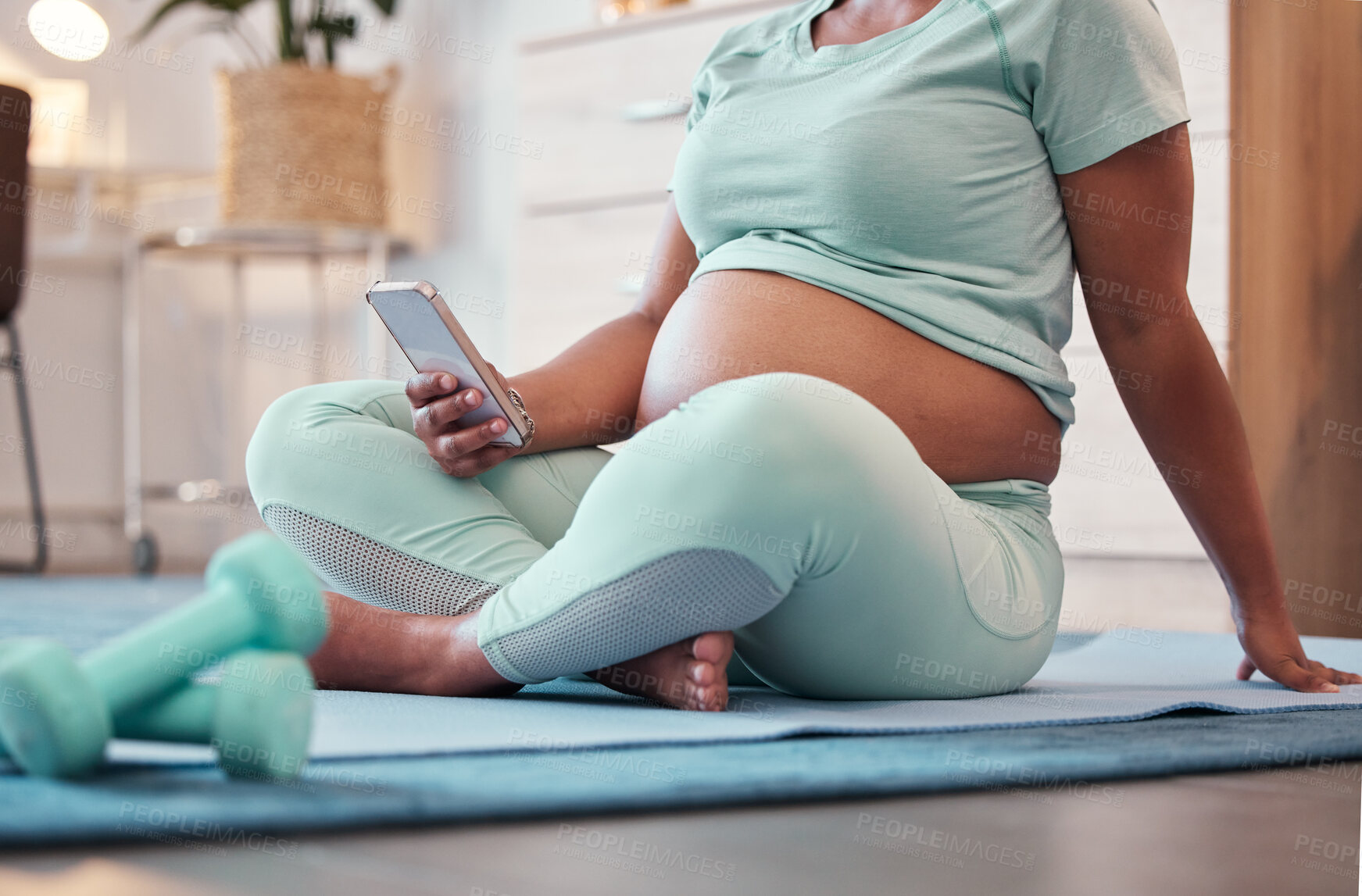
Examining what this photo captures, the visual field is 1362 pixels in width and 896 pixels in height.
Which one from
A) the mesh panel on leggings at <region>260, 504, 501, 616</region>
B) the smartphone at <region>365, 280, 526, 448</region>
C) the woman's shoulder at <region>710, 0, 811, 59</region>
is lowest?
the mesh panel on leggings at <region>260, 504, 501, 616</region>

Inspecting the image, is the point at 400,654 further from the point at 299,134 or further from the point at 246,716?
the point at 299,134

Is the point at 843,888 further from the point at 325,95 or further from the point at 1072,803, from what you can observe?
the point at 325,95

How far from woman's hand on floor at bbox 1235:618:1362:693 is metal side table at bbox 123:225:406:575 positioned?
7.62ft

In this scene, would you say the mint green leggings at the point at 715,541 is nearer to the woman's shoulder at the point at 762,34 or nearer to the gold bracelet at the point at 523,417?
the gold bracelet at the point at 523,417

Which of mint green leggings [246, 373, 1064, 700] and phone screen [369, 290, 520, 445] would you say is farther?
phone screen [369, 290, 520, 445]

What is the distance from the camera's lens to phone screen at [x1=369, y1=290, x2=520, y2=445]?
34.4 inches

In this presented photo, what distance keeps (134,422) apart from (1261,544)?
2.85 metres

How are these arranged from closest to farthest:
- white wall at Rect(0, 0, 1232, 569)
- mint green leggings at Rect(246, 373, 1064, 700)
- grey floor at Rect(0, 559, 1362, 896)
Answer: grey floor at Rect(0, 559, 1362, 896) → mint green leggings at Rect(246, 373, 1064, 700) → white wall at Rect(0, 0, 1232, 569)

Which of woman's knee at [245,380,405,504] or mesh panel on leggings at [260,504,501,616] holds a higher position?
woman's knee at [245,380,405,504]

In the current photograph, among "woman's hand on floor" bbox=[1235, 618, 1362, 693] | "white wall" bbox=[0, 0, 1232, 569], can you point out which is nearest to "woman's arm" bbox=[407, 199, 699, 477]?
"woman's hand on floor" bbox=[1235, 618, 1362, 693]

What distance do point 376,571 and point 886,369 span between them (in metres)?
0.40

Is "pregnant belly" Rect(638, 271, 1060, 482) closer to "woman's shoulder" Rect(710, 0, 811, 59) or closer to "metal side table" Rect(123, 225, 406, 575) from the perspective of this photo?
"woman's shoulder" Rect(710, 0, 811, 59)

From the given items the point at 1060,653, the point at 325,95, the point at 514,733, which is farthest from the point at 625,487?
the point at 325,95

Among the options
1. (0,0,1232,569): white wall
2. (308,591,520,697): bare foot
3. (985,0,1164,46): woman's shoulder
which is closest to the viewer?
(308,591,520,697): bare foot
